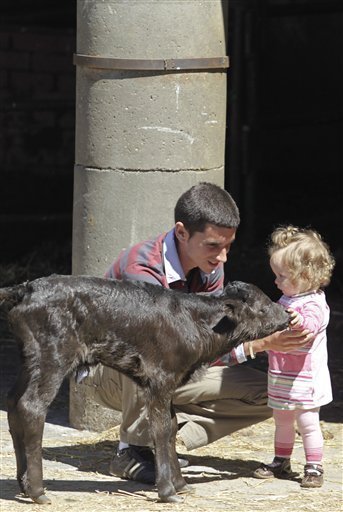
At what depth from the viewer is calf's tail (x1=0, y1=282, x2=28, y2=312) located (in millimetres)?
5273

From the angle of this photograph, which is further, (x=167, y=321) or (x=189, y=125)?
(x=189, y=125)

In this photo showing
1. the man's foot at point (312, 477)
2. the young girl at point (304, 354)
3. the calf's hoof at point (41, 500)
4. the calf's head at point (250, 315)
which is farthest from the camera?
the man's foot at point (312, 477)

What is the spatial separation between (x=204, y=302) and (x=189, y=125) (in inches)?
60.1

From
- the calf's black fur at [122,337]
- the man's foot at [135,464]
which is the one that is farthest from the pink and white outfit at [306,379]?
the man's foot at [135,464]

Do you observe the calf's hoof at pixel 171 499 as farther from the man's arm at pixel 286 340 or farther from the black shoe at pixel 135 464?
the man's arm at pixel 286 340

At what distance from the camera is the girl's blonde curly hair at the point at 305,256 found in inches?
221

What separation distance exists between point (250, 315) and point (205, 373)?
45cm

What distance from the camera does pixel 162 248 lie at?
5.81m

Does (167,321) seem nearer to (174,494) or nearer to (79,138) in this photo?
(174,494)

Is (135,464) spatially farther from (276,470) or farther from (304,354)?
(304,354)

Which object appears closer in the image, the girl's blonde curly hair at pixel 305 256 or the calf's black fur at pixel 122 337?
the calf's black fur at pixel 122 337

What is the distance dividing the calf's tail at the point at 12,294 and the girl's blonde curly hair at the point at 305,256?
1.22 metres

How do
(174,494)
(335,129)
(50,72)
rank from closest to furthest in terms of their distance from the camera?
(174,494) < (50,72) < (335,129)

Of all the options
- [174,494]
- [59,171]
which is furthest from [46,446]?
[59,171]
